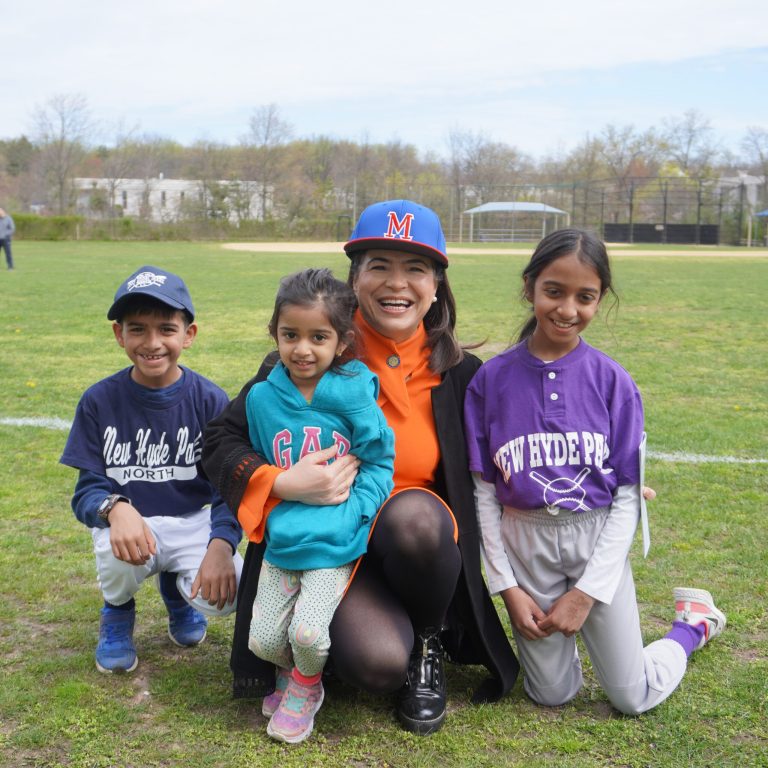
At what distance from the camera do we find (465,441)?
2771 mm

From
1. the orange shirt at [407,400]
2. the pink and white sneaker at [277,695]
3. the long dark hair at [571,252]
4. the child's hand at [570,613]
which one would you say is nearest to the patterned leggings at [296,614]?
the pink and white sneaker at [277,695]

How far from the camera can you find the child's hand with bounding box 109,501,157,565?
8.64 ft

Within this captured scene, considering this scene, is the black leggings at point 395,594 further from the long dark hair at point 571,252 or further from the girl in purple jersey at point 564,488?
the long dark hair at point 571,252

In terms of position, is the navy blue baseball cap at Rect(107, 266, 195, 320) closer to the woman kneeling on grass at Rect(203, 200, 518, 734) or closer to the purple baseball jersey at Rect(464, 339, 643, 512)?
the woman kneeling on grass at Rect(203, 200, 518, 734)

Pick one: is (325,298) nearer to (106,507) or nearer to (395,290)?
(395,290)

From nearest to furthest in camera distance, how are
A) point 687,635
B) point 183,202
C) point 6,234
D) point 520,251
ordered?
point 687,635, point 6,234, point 520,251, point 183,202

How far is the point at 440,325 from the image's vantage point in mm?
2820

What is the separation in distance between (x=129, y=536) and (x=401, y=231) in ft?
3.94

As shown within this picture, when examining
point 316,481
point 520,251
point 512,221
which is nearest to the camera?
point 316,481

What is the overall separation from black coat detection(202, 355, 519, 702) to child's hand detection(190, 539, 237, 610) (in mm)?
66

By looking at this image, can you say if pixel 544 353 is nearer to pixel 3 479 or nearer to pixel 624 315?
pixel 3 479

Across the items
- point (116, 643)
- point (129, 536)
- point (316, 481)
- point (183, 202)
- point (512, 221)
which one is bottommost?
point (116, 643)

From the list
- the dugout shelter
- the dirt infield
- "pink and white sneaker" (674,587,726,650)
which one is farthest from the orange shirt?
the dugout shelter

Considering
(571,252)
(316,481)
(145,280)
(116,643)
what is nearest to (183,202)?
(145,280)
